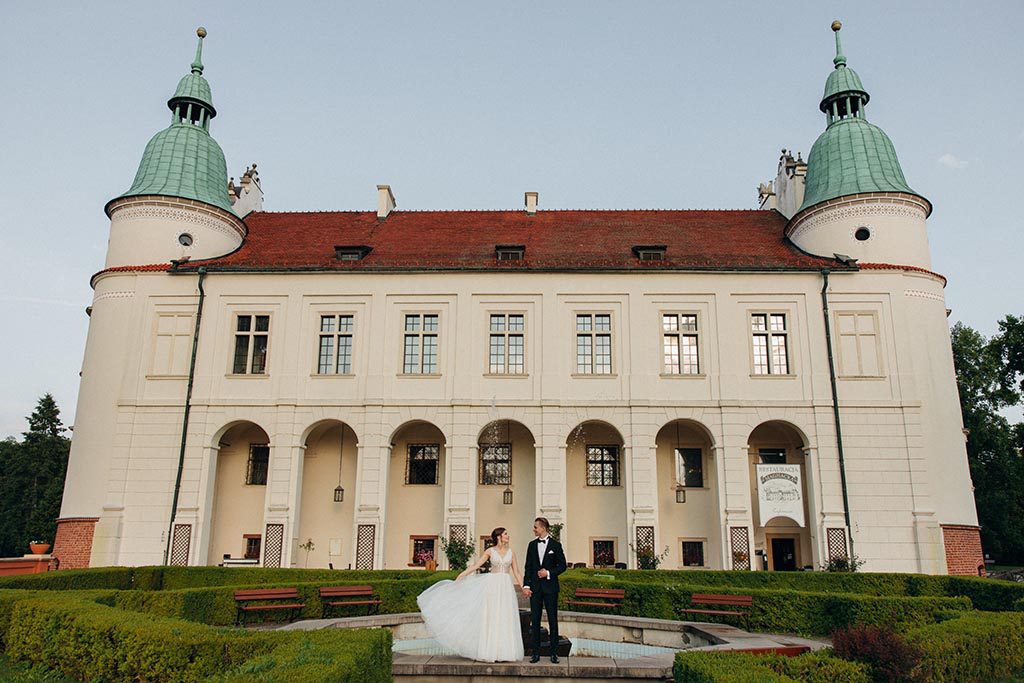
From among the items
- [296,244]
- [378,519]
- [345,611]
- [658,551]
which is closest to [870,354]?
[658,551]

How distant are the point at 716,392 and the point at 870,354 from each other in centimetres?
548

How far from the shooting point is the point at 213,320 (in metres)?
28.0

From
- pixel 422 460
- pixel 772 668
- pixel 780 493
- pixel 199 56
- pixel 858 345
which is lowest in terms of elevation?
pixel 772 668

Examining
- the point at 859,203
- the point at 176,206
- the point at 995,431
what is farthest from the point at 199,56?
the point at 995,431

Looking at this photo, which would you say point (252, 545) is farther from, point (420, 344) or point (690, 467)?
point (690, 467)

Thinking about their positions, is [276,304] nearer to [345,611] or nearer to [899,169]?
[345,611]

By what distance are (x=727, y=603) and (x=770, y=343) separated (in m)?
13.5

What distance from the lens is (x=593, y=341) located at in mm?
27281

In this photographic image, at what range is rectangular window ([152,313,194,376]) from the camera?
90.1 ft

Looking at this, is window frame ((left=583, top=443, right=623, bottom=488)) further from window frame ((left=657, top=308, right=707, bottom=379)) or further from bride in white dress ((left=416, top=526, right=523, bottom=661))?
bride in white dress ((left=416, top=526, right=523, bottom=661))

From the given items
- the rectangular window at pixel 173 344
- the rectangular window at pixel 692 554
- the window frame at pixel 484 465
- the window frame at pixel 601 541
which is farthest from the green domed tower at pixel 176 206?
the rectangular window at pixel 692 554

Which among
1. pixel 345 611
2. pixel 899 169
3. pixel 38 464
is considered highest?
pixel 899 169

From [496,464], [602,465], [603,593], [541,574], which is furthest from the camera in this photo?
[496,464]

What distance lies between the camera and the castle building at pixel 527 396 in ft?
84.0
